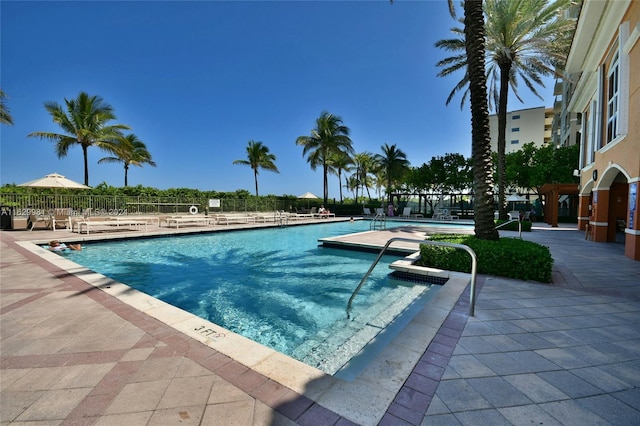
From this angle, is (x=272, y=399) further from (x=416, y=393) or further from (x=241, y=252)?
(x=241, y=252)

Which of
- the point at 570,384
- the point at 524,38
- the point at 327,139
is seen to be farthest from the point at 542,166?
the point at 570,384

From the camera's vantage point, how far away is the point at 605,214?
10.2 m

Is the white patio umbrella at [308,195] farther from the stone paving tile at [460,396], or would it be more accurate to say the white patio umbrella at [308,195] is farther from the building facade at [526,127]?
the building facade at [526,127]

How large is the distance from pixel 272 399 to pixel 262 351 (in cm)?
76

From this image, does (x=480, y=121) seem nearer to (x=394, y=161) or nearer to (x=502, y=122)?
(x=502, y=122)

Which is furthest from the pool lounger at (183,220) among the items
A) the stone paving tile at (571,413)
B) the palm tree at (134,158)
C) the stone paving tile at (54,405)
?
the palm tree at (134,158)

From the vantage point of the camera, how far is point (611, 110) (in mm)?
9445

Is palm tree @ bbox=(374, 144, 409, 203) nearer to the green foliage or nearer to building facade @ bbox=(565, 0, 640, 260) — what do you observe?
the green foliage

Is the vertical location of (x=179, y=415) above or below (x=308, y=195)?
below

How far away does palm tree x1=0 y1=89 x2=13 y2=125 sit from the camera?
13500 millimetres

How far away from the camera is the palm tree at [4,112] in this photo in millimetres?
13500

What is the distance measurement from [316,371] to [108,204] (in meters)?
22.6

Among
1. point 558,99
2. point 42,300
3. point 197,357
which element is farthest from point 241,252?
point 558,99

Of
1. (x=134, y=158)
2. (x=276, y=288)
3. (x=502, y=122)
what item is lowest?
(x=276, y=288)
